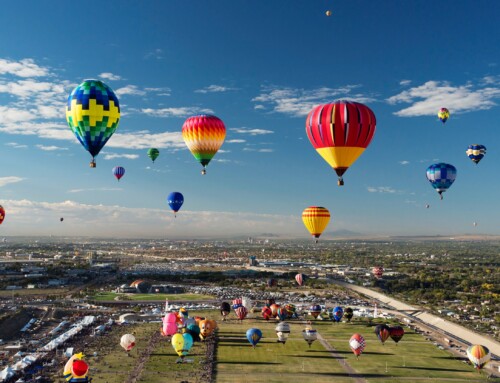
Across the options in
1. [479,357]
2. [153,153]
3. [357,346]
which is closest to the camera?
[479,357]

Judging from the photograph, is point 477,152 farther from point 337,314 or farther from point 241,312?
point 241,312

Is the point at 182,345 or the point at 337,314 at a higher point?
the point at 337,314

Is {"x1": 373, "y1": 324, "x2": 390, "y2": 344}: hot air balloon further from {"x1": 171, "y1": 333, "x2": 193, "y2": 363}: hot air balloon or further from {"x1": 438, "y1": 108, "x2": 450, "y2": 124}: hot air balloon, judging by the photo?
{"x1": 438, "y1": 108, "x2": 450, "y2": 124}: hot air balloon

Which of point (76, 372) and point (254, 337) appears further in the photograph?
point (254, 337)

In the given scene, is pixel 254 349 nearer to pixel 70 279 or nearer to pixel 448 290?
pixel 448 290

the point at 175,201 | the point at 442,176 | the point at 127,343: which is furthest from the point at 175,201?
the point at 442,176

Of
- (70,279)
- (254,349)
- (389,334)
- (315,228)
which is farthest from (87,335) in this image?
(70,279)

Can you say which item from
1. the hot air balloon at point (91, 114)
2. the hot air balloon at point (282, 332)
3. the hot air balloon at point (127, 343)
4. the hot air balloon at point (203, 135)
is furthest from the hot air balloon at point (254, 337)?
the hot air balloon at point (91, 114)
